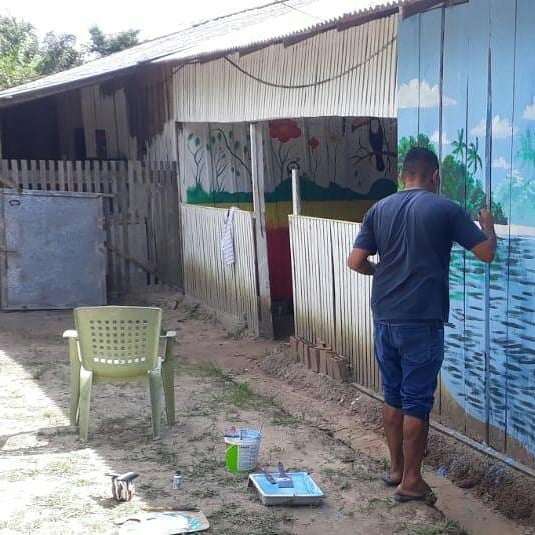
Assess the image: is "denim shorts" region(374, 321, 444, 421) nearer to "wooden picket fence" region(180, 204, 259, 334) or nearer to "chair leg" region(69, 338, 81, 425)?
"chair leg" region(69, 338, 81, 425)

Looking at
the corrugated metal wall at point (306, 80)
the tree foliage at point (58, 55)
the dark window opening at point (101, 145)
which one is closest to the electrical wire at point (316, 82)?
the corrugated metal wall at point (306, 80)

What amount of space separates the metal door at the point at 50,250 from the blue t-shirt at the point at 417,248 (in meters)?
6.71

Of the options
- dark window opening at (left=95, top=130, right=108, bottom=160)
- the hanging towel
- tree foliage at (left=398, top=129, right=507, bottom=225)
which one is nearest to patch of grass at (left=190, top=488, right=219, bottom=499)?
tree foliage at (left=398, top=129, right=507, bottom=225)

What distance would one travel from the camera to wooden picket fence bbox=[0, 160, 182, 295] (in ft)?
35.4

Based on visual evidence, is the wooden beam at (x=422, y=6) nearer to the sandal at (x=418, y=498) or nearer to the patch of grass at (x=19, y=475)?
the sandal at (x=418, y=498)

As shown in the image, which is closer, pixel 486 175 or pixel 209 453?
pixel 486 175

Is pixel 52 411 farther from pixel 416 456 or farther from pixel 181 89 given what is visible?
pixel 181 89

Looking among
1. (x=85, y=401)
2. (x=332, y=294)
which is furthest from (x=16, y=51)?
(x=85, y=401)

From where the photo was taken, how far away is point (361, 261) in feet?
14.6

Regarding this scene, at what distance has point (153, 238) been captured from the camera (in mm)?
11156

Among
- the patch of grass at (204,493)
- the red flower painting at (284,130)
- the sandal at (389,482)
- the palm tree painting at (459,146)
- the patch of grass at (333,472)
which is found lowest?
the patch of grass at (333,472)

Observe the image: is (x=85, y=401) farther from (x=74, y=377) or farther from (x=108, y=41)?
(x=108, y=41)

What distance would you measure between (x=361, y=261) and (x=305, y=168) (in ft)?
18.3

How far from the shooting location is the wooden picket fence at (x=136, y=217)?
35.4 feet
